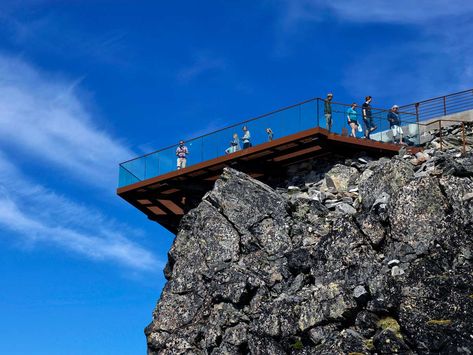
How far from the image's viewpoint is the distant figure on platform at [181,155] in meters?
40.2

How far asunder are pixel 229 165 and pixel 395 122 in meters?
7.44

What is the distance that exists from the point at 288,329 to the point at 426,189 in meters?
7.19

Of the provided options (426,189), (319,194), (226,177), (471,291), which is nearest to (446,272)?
(471,291)

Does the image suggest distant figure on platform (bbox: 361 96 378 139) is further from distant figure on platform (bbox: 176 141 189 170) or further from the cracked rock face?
distant figure on platform (bbox: 176 141 189 170)

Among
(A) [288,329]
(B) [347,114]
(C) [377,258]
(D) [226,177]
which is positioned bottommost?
(A) [288,329]

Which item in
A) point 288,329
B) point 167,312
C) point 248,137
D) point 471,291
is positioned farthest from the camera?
point 248,137

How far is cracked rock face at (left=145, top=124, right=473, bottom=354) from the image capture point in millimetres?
28875

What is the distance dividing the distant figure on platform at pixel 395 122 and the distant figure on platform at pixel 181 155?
9133mm

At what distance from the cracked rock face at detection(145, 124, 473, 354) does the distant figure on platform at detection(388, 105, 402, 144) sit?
6.20 ft

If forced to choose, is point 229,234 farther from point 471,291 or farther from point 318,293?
point 471,291

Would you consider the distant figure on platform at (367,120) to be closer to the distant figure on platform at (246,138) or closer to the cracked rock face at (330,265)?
the cracked rock face at (330,265)

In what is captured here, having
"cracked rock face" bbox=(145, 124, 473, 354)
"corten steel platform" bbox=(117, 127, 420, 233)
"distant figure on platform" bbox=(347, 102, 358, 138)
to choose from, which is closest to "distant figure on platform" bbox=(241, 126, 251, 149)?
"corten steel platform" bbox=(117, 127, 420, 233)

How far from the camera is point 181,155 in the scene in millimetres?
40250

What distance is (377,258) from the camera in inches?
1259
